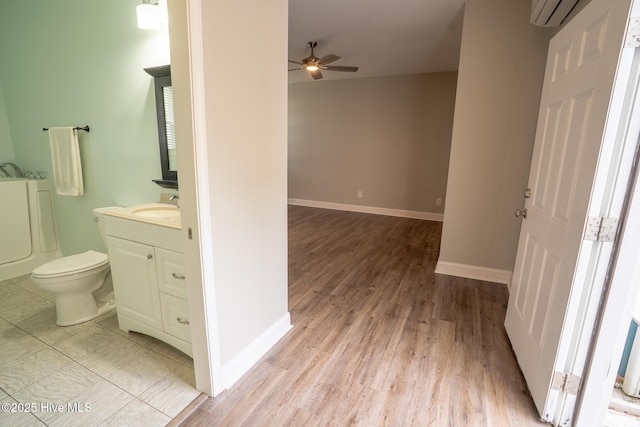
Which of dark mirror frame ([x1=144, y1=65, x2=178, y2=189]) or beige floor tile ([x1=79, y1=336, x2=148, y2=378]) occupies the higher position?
dark mirror frame ([x1=144, y1=65, x2=178, y2=189])

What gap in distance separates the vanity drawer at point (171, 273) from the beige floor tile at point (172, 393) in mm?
440

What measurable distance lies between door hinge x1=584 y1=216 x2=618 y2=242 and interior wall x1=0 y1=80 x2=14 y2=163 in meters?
4.68

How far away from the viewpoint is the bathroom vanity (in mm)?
1633

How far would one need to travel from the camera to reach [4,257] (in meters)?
2.77

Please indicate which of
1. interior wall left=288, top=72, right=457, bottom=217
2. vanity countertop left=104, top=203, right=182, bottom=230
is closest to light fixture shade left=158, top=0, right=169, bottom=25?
vanity countertop left=104, top=203, right=182, bottom=230

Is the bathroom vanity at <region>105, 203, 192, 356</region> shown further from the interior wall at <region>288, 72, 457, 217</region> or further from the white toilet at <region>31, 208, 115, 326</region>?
the interior wall at <region>288, 72, 457, 217</region>

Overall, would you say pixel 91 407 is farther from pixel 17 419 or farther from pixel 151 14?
pixel 151 14

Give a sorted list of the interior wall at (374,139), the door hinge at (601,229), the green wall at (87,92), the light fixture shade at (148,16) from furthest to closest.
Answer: the interior wall at (374,139), the green wall at (87,92), the light fixture shade at (148,16), the door hinge at (601,229)

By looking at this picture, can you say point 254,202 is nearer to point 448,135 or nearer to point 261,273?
point 261,273

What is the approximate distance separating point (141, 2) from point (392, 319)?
113 inches

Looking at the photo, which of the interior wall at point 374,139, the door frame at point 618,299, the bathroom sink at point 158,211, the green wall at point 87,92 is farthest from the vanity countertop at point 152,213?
the interior wall at point 374,139

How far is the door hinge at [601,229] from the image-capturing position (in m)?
1.17

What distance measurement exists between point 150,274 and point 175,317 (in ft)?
0.96

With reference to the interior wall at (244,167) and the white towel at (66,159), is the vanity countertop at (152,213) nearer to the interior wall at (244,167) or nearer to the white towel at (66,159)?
the interior wall at (244,167)
